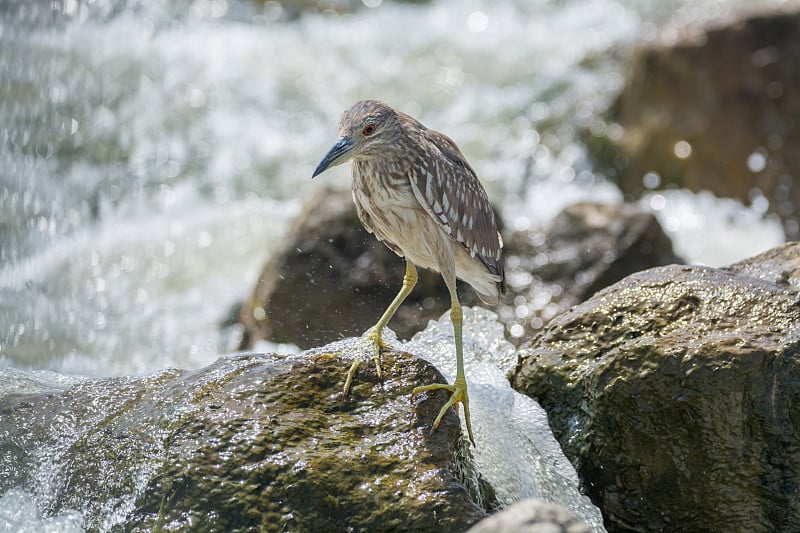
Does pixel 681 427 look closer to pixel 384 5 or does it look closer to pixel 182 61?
pixel 182 61

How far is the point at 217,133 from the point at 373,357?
292 inches

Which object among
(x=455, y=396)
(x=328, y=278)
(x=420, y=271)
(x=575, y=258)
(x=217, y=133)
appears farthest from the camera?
(x=217, y=133)

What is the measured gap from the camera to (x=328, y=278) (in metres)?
7.13

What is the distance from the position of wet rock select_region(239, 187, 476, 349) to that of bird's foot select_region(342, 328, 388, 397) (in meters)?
2.06

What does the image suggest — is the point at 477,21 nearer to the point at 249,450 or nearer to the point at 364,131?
the point at 364,131

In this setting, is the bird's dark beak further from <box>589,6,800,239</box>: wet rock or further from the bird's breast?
<box>589,6,800,239</box>: wet rock

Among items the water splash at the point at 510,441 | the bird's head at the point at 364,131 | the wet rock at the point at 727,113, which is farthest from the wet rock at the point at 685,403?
the wet rock at the point at 727,113

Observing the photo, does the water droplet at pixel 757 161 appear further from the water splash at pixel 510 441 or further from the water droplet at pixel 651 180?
the water splash at pixel 510 441

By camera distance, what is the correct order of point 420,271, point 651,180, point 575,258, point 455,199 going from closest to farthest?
point 455,199 < point 420,271 < point 575,258 < point 651,180

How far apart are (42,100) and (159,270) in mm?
3042

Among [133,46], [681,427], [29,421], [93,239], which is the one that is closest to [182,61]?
[133,46]

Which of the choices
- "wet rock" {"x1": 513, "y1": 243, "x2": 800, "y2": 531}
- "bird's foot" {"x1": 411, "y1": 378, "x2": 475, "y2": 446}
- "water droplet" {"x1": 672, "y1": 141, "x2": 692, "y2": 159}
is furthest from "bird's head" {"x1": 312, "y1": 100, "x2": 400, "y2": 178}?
"water droplet" {"x1": 672, "y1": 141, "x2": 692, "y2": 159}

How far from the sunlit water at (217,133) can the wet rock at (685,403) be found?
13.7 ft

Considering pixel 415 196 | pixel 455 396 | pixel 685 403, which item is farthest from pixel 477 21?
pixel 455 396
